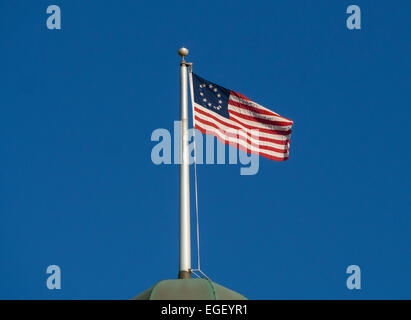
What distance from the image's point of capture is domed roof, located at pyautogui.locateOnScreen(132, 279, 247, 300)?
747 inches

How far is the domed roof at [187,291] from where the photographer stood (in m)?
19.0

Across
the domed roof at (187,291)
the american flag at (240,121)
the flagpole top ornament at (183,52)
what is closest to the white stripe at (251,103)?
the american flag at (240,121)

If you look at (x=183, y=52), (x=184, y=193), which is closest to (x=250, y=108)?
(x=183, y=52)

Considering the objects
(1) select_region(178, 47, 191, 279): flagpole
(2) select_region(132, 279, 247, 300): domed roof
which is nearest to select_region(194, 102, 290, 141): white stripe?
(1) select_region(178, 47, 191, 279): flagpole

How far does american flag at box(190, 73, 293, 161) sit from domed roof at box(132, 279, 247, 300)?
7.38 meters

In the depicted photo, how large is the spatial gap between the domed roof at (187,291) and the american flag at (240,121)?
291 inches

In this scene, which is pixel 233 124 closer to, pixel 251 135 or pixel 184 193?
pixel 251 135

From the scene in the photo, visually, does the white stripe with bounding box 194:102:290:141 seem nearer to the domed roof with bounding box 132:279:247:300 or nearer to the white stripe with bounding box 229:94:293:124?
the white stripe with bounding box 229:94:293:124

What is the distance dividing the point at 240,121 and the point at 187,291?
9.31m

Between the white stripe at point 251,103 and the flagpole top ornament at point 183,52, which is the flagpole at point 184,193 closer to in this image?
the flagpole top ornament at point 183,52

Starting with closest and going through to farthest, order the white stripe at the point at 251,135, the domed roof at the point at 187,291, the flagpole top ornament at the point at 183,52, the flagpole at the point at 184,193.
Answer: the domed roof at the point at 187,291, the flagpole at the point at 184,193, the flagpole top ornament at the point at 183,52, the white stripe at the point at 251,135
